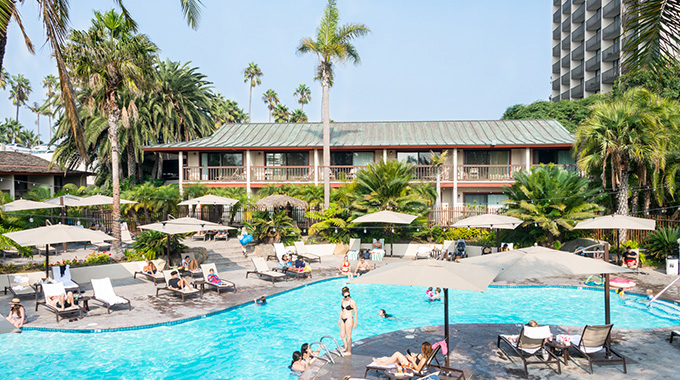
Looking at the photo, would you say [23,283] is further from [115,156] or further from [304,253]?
[304,253]

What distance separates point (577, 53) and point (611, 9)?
9.58 m

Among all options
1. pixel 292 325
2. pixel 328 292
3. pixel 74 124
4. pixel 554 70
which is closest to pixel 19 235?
pixel 74 124

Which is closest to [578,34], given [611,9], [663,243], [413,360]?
[611,9]

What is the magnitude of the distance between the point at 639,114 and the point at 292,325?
15.7m

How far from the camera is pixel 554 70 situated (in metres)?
69.9

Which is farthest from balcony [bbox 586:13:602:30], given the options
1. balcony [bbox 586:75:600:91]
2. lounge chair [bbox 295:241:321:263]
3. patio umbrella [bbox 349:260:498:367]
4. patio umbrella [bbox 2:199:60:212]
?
patio umbrella [bbox 2:199:60:212]

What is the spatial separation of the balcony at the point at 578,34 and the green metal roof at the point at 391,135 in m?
35.8

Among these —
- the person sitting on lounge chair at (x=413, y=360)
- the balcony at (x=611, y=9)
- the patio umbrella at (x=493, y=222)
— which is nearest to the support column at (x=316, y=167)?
the patio umbrella at (x=493, y=222)

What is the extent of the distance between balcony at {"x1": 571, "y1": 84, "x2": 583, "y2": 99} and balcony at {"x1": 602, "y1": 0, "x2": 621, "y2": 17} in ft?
33.5

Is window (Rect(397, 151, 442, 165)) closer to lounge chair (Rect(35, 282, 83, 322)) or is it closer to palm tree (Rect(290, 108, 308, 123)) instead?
lounge chair (Rect(35, 282, 83, 322))

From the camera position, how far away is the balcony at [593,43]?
188ft

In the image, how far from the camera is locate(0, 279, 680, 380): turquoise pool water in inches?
372

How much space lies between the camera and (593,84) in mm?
58062

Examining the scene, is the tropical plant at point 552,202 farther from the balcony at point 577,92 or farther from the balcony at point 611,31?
the balcony at point 577,92
